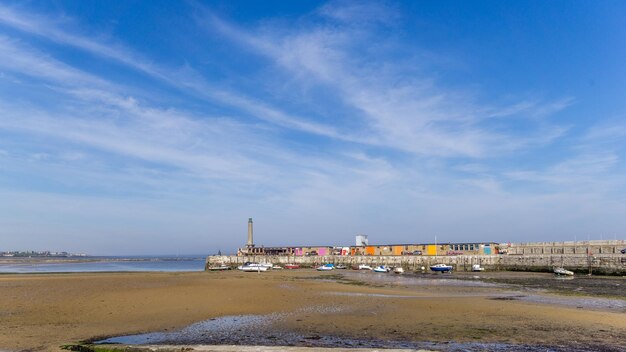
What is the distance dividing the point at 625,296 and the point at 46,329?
3192 centimetres

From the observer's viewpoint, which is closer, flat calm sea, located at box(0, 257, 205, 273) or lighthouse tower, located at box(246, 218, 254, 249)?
flat calm sea, located at box(0, 257, 205, 273)

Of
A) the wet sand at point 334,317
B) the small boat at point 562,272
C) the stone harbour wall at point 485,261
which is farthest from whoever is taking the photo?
the stone harbour wall at point 485,261

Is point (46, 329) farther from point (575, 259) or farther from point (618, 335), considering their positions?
point (575, 259)

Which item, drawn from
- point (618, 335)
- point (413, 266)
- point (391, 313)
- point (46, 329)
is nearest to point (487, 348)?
point (618, 335)

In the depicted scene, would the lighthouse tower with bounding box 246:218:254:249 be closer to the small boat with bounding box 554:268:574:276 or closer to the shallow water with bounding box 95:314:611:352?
the small boat with bounding box 554:268:574:276

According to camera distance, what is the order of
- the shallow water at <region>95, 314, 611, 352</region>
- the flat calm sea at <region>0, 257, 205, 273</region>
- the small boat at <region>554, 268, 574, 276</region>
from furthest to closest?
1. the flat calm sea at <region>0, 257, 205, 273</region>
2. the small boat at <region>554, 268, 574, 276</region>
3. the shallow water at <region>95, 314, 611, 352</region>

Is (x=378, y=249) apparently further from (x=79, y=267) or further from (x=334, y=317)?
(x=334, y=317)

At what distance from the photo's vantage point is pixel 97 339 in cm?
1375

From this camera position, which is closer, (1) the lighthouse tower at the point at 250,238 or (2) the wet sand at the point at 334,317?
(2) the wet sand at the point at 334,317

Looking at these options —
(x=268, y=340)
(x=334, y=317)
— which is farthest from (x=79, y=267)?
(x=268, y=340)

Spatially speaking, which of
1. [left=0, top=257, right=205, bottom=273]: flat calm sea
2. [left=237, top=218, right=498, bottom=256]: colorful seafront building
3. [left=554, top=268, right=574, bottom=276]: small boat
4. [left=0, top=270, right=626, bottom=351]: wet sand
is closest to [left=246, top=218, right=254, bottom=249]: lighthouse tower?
[left=237, top=218, right=498, bottom=256]: colorful seafront building

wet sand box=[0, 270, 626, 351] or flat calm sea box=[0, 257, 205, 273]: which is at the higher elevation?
wet sand box=[0, 270, 626, 351]

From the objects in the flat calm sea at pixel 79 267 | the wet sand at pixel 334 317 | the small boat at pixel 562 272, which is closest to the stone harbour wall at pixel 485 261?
the small boat at pixel 562 272

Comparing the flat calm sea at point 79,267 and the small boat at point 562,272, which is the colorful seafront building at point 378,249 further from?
the small boat at point 562,272
